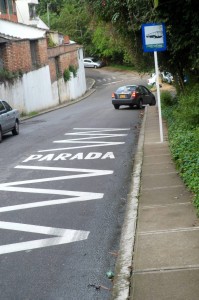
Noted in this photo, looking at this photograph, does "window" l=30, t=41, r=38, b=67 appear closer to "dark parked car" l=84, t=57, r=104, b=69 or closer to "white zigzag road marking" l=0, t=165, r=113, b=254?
"white zigzag road marking" l=0, t=165, r=113, b=254

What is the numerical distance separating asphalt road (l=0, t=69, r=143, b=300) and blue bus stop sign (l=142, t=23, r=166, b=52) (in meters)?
2.89

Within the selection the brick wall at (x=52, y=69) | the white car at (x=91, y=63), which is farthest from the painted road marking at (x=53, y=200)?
the white car at (x=91, y=63)

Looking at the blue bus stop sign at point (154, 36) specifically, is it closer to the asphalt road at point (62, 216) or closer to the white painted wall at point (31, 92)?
the asphalt road at point (62, 216)

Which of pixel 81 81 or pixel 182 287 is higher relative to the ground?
pixel 182 287

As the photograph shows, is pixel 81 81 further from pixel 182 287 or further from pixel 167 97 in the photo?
pixel 182 287

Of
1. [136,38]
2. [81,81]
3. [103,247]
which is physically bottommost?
[81,81]

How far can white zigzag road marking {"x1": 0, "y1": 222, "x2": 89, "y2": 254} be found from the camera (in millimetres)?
7047

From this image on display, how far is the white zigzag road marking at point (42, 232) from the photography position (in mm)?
7047

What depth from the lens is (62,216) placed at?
8.48m

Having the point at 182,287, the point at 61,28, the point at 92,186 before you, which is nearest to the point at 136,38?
the point at 92,186

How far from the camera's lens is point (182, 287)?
5.26 meters

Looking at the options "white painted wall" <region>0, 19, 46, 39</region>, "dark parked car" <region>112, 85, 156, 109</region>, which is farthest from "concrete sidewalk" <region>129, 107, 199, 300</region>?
"white painted wall" <region>0, 19, 46, 39</region>

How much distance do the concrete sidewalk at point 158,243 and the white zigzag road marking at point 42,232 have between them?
0.67 m

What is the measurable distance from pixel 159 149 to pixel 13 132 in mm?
9642
